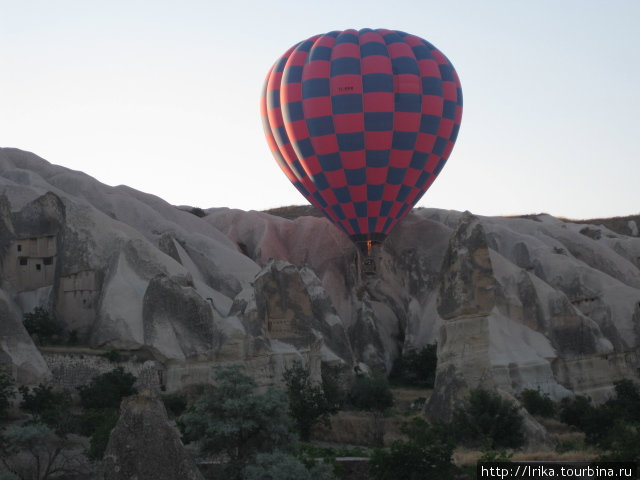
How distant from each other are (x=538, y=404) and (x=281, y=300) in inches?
299

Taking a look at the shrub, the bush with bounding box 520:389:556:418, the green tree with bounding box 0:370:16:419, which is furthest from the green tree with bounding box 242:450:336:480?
the bush with bounding box 520:389:556:418

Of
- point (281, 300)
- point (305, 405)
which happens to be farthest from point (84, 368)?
point (281, 300)

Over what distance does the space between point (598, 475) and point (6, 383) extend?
40.4 ft

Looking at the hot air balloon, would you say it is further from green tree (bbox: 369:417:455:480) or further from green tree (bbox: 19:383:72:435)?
green tree (bbox: 369:417:455:480)

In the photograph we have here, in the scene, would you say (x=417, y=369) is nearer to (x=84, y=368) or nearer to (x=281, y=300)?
(x=281, y=300)

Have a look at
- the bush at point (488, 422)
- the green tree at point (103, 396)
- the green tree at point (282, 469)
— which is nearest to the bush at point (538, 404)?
the bush at point (488, 422)

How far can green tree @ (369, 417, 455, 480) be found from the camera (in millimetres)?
16766

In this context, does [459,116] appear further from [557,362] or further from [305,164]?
[557,362]

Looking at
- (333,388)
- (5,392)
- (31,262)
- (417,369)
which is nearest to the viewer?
(5,392)

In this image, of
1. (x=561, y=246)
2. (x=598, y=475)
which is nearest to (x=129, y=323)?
(x=598, y=475)

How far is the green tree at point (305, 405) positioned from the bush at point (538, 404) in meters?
5.10

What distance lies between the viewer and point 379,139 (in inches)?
1223

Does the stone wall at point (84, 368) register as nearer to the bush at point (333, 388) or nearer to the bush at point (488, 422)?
the bush at point (333, 388)

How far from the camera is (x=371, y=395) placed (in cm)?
2753
